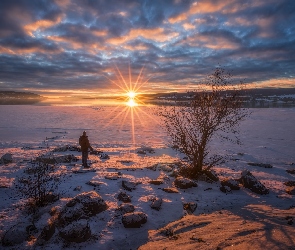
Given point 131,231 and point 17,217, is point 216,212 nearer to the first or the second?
point 131,231

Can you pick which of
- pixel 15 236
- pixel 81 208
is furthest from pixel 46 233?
pixel 81 208

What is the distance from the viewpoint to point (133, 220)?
7.74 metres

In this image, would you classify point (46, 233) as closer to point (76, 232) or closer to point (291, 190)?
point (76, 232)

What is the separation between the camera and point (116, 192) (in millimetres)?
10227

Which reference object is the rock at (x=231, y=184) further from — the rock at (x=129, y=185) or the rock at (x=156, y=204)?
the rock at (x=129, y=185)

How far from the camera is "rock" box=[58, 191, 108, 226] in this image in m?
7.56

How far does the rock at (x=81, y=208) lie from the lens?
756cm

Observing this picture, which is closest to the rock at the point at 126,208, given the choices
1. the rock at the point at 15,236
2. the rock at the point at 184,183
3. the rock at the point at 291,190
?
the rock at the point at 15,236

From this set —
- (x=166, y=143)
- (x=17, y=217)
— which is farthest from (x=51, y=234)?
(x=166, y=143)

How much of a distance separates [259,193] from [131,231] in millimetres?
6980

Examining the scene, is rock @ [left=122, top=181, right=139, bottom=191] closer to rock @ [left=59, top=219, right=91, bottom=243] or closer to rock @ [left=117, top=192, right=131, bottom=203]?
rock @ [left=117, top=192, right=131, bottom=203]

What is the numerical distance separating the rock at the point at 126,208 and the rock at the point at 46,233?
2462mm

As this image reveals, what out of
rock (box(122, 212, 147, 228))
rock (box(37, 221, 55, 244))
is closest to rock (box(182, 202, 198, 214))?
rock (box(122, 212, 147, 228))

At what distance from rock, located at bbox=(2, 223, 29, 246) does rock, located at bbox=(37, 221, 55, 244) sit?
45 centimetres
